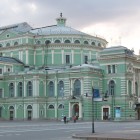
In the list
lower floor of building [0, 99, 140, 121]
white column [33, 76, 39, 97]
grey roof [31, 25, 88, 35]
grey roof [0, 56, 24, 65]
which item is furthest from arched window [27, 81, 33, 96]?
grey roof [31, 25, 88, 35]

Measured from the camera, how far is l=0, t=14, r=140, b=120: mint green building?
97188mm

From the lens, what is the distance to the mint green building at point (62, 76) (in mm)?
97188

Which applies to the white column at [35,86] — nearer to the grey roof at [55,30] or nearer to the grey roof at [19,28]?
the grey roof at [55,30]

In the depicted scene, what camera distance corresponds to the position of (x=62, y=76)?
334ft

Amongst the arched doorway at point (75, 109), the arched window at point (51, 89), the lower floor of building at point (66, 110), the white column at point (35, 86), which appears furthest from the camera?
the arched window at point (51, 89)

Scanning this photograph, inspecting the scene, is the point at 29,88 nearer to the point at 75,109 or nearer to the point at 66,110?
the point at 66,110

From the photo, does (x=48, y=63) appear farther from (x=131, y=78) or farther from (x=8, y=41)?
(x=131, y=78)

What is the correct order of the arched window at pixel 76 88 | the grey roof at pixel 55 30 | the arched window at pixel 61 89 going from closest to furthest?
1. the arched window at pixel 76 88
2. the arched window at pixel 61 89
3. the grey roof at pixel 55 30

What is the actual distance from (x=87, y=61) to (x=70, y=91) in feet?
56.1

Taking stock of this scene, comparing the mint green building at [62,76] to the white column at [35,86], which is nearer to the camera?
the mint green building at [62,76]

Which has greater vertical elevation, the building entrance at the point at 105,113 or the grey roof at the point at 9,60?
the grey roof at the point at 9,60

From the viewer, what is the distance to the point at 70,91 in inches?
3920

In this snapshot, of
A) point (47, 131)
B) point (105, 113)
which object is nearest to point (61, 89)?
point (105, 113)

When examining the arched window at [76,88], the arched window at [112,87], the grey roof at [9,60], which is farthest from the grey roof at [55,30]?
the arched window at [112,87]
